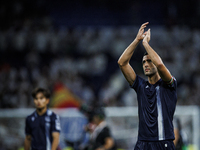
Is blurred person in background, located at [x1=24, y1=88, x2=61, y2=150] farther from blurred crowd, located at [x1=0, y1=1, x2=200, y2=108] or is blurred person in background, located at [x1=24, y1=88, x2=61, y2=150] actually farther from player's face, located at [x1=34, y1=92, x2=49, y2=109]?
blurred crowd, located at [x1=0, y1=1, x2=200, y2=108]

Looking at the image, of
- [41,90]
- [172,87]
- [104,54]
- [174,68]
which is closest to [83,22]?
[104,54]

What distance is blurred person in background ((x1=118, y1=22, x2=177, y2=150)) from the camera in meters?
3.84

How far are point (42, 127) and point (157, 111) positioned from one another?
2.32m

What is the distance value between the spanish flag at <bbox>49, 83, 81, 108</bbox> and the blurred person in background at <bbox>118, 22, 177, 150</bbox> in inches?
337

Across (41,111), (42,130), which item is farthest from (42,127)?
(41,111)

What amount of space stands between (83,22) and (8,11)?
3.63 meters

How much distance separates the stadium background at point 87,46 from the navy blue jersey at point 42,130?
6.40 m

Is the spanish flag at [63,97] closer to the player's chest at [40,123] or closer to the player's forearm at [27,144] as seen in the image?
the player's forearm at [27,144]

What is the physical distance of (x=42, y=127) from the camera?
5.46 m

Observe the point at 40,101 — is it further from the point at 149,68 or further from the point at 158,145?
the point at 158,145

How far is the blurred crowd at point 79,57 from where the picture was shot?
507 inches

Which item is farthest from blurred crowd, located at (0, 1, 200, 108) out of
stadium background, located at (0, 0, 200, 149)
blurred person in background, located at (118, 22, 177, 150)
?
blurred person in background, located at (118, 22, 177, 150)

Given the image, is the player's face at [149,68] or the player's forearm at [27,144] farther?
the player's forearm at [27,144]

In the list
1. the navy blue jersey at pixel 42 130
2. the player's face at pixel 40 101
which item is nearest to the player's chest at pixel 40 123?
the navy blue jersey at pixel 42 130
